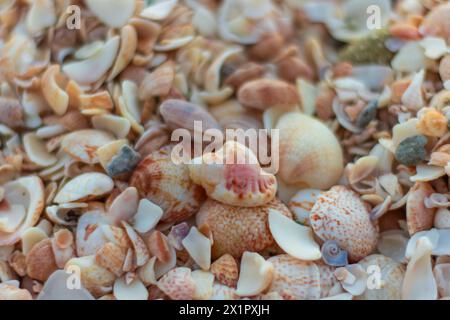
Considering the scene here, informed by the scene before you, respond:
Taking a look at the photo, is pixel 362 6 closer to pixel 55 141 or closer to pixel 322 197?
pixel 322 197

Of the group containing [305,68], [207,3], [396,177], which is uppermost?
[207,3]

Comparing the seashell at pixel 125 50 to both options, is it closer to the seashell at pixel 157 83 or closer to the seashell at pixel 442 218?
the seashell at pixel 157 83

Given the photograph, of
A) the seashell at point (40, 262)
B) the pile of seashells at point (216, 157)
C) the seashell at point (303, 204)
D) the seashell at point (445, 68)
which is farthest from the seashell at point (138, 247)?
the seashell at point (445, 68)

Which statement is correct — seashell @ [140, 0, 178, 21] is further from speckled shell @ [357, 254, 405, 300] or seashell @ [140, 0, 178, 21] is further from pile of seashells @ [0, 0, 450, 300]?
speckled shell @ [357, 254, 405, 300]

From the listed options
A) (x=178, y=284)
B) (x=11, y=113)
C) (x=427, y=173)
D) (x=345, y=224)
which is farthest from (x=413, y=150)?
(x=11, y=113)

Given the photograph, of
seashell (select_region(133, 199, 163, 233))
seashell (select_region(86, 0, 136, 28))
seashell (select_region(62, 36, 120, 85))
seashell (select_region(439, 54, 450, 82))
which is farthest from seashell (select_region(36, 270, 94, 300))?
seashell (select_region(439, 54, 450, 82))

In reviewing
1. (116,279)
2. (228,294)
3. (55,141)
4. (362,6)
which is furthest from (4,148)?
(362,6)
